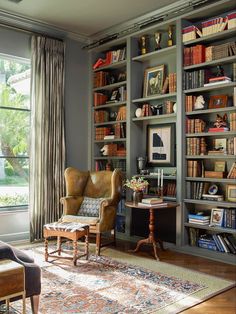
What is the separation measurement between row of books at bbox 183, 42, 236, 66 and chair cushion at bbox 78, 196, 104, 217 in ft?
7.24

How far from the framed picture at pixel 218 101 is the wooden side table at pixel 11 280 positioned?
10.3ft

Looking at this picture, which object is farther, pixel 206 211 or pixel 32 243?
pixel 32 243

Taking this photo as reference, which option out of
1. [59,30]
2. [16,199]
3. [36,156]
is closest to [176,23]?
[59,30]

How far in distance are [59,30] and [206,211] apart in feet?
11.7

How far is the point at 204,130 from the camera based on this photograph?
15.1ft

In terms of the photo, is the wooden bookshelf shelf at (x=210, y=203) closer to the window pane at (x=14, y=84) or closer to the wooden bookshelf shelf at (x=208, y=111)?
the wooden bookshelf shelf at (x=208, y=111)

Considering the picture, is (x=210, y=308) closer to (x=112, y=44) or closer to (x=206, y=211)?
(x=206, y=211)

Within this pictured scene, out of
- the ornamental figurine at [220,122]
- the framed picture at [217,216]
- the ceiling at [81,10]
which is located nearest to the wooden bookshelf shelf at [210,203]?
the framed picture at [217,216]

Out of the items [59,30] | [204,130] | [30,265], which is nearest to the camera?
[30,265]

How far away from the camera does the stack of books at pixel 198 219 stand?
174 inches

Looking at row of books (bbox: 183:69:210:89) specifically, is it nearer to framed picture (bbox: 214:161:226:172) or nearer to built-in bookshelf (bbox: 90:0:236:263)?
built-in bookshelf (bbox: 90:0:236:263)

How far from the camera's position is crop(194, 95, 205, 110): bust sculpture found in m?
4.53

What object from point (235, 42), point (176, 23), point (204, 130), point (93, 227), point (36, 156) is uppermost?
point (176, 23)

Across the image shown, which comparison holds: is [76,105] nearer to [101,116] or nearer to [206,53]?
[101,116]
